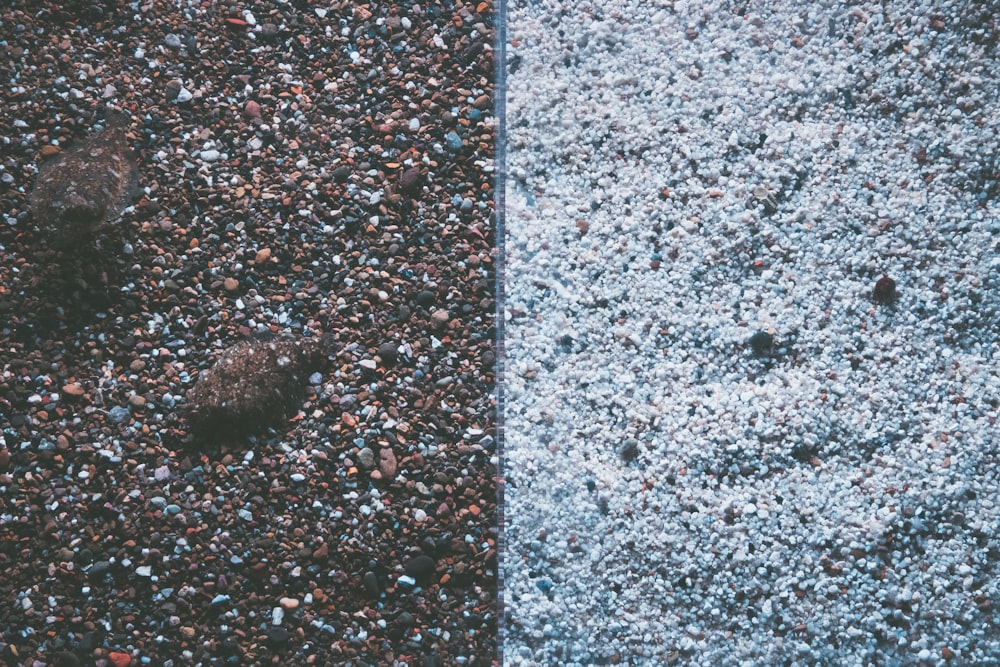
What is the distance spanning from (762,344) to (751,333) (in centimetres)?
3

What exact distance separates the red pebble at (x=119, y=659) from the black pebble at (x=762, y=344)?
1.45 meters

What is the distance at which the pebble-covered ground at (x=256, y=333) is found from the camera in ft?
5.24

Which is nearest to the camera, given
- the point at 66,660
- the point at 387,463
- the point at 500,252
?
the point at 66,660

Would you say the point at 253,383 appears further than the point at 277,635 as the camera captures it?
Yes

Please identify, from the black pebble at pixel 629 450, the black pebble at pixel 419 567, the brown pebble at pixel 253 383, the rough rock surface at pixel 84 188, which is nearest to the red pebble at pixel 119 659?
the brown pebble at pixel 253 383

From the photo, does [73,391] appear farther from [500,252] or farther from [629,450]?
[629,450]

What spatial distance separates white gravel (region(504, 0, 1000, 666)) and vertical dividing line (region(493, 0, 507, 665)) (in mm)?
21

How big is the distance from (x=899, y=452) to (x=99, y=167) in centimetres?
188

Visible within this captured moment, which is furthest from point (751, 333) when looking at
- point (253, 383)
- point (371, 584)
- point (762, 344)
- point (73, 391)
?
point (73, 391)

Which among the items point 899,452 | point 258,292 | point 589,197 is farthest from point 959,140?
point 258,292

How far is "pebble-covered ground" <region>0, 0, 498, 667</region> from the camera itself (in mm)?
1598

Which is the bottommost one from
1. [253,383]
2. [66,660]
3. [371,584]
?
[66,660]

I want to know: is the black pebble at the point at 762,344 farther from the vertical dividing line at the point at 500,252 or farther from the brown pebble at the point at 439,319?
the brown pebble at the point at 439,319

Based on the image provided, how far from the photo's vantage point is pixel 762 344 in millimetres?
1726
